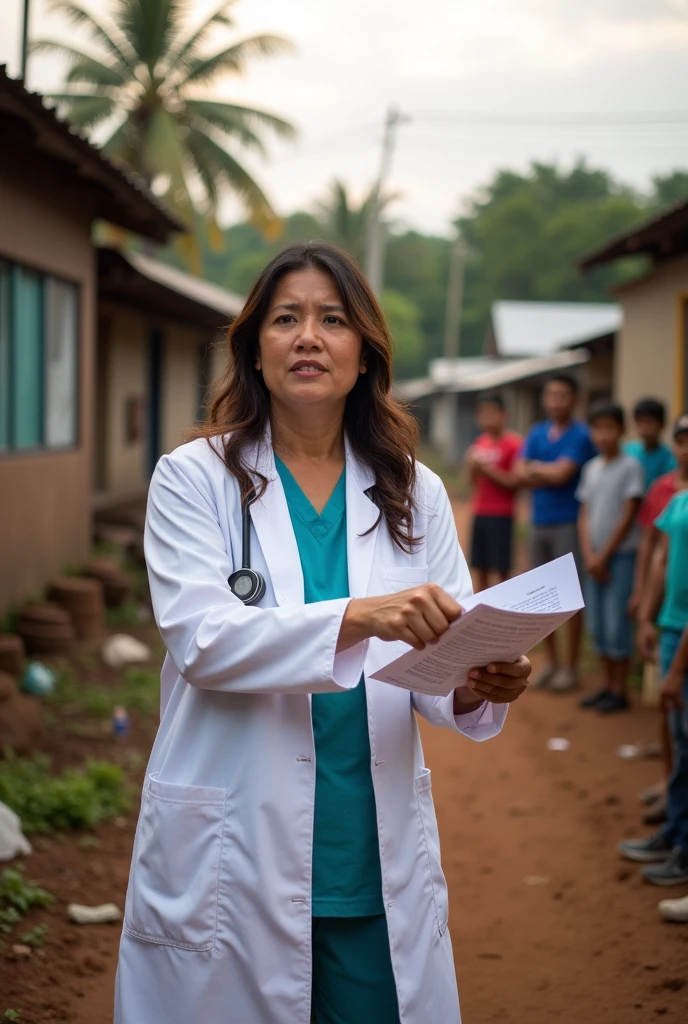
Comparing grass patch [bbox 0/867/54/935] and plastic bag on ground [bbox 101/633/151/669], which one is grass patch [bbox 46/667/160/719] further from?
grass patch [bbox 0/867/54/935]

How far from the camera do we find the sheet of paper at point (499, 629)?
2.09m

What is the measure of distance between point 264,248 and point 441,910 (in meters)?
78.2

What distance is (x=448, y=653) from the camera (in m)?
2.17

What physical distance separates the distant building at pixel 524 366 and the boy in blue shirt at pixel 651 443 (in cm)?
743

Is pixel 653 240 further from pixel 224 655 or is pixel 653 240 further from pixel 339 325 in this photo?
pixel 224 655

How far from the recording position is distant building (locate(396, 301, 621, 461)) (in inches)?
746

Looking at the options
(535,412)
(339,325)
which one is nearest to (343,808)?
(339,325)

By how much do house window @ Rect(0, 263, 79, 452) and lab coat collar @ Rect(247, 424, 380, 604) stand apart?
678 cm

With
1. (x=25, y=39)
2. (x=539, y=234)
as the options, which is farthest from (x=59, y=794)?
(x=539, y=234)

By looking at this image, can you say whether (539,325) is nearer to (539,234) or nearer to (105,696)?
(539,234)

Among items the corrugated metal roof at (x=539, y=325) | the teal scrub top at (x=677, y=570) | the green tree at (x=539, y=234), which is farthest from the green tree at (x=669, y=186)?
the teal scrub top at (x=677, y=570)

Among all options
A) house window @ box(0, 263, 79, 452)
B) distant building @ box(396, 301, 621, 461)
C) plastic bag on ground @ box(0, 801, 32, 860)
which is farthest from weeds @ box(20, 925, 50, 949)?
distant building @ box(396, 301, 621, 461)

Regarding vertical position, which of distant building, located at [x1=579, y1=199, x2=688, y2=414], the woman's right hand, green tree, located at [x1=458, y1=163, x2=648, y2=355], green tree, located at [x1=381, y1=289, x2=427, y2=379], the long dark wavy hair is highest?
green tree, located at [x1=458, y1=163, x2=648, y2=355]

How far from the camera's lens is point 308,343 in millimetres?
2537
